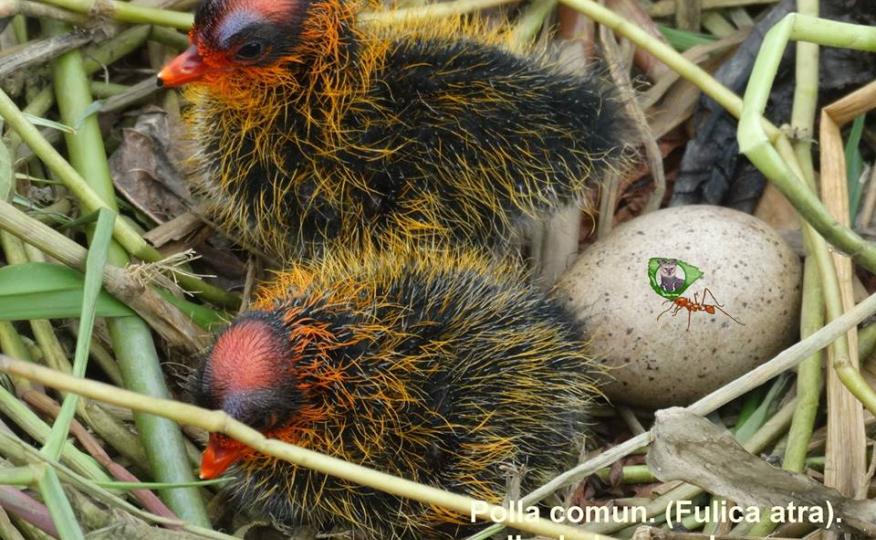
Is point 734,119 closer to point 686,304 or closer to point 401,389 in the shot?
point 686,304

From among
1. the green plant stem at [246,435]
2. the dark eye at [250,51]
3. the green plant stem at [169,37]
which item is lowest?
the green plant stem at [246,435]

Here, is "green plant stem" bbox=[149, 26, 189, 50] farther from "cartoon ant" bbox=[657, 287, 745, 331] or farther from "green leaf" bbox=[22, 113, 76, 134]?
"cartoon ant" bbox=[657, 287, 745, 331]

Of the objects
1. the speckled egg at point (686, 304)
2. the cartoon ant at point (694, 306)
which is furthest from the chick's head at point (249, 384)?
the cartoon ant at point (694, 306)

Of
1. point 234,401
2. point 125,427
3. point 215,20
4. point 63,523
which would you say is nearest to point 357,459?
point 234,401

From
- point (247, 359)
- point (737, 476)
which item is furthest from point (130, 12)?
point (737, 476)

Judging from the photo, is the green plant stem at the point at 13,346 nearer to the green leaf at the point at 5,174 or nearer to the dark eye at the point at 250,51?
the green leaf at the point at 5,174

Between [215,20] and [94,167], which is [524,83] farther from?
[94,167]

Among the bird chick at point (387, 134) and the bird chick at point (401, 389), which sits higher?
the bird chick at point (387, 134)
